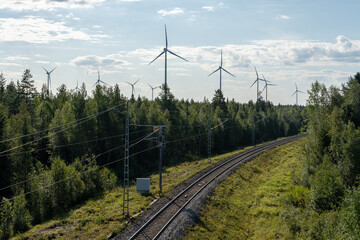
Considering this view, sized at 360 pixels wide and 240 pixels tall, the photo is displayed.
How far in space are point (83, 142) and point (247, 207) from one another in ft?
105

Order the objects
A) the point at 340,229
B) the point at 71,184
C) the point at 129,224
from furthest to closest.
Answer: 1. the point at 71,184
2. the point at 129,224
3. the point at 340,229

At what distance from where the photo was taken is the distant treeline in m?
28.3

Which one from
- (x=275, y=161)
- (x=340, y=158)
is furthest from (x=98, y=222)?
(x=275, y=161)

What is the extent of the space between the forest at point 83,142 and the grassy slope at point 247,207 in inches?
320

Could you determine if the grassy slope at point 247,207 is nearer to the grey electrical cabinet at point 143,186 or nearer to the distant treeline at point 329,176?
the distant treeline at point 329,176

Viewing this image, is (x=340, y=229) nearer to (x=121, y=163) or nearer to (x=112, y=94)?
(x=121, y=163)

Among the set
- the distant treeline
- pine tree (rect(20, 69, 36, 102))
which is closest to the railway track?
the distant treeline

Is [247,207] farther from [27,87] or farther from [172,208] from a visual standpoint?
[27,87]

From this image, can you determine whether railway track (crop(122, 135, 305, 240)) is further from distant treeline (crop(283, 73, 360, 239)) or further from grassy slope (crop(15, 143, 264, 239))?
distant treeline (crop(283, 73, 360, 239))

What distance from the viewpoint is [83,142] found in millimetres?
55438

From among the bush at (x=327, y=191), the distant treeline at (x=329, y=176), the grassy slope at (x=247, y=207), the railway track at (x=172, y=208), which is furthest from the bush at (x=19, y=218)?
the bush at (x=327, y=191)

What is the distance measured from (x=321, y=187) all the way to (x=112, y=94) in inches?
2025

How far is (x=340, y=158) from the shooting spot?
129 feet

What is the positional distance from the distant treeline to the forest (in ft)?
0.87
